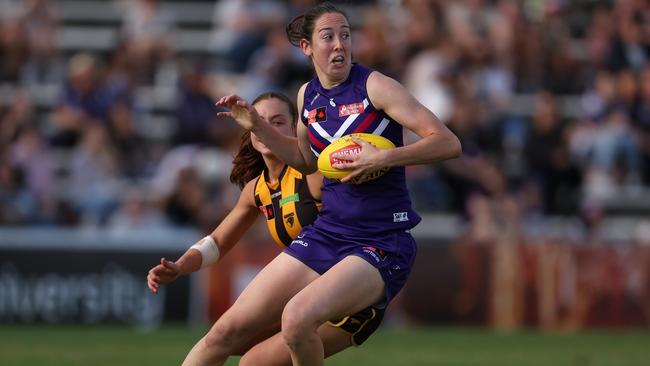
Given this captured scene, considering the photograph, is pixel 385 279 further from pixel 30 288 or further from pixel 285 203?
pixel 30 288

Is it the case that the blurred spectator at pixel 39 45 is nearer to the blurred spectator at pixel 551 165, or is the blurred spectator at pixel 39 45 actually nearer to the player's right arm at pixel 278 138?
the blurred spectator at pixel 551 165

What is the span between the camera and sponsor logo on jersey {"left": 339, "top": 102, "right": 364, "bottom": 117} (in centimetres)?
695

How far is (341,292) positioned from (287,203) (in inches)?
39.0

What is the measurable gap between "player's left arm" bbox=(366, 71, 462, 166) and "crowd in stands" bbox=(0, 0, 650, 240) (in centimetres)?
892

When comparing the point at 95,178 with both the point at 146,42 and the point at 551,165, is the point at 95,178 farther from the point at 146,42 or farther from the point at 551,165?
the point at 551,165

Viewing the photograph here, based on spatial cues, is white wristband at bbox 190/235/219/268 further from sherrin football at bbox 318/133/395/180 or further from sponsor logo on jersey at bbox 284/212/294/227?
sherrin football at bbox 318/133/395/180

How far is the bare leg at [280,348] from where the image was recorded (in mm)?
7102

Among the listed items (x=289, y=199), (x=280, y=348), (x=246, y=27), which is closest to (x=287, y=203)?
(x=289, y=199)

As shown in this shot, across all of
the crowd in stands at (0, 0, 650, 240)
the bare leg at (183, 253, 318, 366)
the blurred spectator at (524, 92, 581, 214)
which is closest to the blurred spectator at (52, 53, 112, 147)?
the crowd in stands at (0, 0, 650, 240)

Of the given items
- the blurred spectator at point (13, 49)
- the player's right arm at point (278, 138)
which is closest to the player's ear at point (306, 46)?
the player's right arm at point (278, 138)

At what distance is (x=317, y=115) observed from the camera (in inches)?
279

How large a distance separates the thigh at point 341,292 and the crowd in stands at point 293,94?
29.2ft

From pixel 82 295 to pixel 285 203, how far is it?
8428 mm

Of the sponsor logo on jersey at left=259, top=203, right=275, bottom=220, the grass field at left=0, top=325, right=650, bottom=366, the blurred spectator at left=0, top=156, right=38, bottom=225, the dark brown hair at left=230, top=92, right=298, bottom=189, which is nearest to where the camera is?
the sponsor logo on jersey at left=259, top=203, right=275, bottom=220
